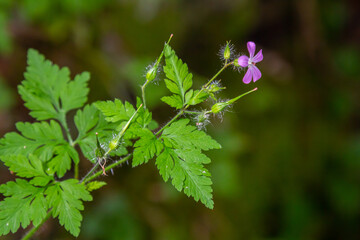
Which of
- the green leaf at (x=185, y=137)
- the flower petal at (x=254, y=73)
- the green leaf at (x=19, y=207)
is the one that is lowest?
the green leaf at (x=19, y=207)

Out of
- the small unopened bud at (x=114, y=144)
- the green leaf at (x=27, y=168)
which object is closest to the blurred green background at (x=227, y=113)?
the green leaf at (x=27, y=168)

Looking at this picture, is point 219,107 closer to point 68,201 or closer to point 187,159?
point 187,159

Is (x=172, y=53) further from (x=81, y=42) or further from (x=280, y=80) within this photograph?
(x=280, y=80)

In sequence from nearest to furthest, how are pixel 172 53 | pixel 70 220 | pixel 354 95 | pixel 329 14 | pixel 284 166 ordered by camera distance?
pixel 70 220 → pixel 172 53 → pixel 284 166 → pixel 354 95 → pixel 329 14

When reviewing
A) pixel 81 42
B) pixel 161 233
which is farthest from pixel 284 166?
pixel 81 42

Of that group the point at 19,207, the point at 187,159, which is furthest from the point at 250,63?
the point at 19,207

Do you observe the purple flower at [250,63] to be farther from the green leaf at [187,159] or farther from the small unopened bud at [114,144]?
the small unopened bud at [114,144]
